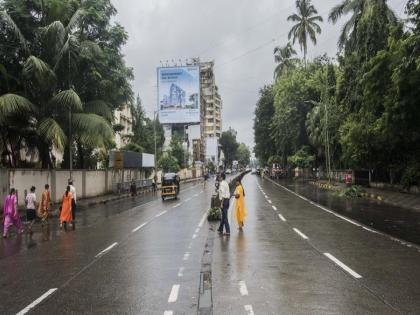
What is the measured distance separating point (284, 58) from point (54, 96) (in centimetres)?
5919

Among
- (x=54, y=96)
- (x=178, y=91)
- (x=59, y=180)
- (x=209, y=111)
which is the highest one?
(x=209, y=111)

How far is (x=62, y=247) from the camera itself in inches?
561

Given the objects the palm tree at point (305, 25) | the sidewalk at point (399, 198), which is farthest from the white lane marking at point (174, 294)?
the palm tree at point (305, 25)

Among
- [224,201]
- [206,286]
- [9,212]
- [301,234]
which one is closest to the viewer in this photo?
[206,286]

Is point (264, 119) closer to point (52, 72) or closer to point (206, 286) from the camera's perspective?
point (52, 72)

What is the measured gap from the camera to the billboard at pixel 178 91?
8338cm

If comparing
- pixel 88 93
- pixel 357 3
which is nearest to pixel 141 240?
pixel 88 93

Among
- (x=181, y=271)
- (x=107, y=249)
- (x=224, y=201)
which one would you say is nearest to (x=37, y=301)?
(x=181, y=271)

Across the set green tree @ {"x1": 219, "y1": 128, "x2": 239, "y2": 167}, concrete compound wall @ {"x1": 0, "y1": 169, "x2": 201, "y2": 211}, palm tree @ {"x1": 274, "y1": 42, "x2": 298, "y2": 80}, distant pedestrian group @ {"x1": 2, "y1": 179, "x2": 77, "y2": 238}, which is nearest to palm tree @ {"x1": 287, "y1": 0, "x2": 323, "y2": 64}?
palm tree @ {"x1": 274, "y1": 42, "x2": 298, "y2": 80}

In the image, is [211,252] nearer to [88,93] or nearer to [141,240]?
[141,240]

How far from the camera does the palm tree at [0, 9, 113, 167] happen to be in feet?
92.6

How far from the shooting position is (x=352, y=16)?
134 feet

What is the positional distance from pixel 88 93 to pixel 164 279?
A: 94.4ft

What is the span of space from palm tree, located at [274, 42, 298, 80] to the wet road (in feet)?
226
